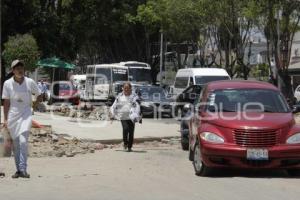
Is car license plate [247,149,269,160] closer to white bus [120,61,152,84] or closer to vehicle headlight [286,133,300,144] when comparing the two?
vehicle headlight [286,133,300,144]

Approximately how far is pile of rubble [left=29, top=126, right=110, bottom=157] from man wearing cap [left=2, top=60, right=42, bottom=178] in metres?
4.26

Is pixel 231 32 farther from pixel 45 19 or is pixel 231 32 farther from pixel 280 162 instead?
pixel 280 162

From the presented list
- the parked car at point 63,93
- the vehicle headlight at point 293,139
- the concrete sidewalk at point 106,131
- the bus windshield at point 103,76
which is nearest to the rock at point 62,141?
the concrete sidewalk at point 106,131

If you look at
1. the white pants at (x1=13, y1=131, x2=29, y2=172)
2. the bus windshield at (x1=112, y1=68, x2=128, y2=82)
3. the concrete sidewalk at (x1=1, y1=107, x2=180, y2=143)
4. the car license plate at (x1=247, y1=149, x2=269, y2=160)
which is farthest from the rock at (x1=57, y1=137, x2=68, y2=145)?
the bus windshield at (x1=112, y1=68, x2=128, y2=82)

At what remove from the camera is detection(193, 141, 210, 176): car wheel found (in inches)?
455

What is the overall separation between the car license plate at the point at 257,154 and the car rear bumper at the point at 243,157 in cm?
5

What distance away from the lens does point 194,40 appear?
51938 millimetres

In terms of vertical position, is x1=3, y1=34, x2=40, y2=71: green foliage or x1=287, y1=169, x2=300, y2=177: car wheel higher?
x1=3, y1=34, x2=40, y2=71: green foliage

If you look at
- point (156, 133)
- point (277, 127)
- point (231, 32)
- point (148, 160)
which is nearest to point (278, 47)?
point (231, 32)

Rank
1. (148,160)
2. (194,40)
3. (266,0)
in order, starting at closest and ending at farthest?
1. (148,160)
2. (266,0)
3. (194,40)

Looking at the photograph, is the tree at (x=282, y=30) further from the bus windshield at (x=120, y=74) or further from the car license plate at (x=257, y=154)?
the car license plate at (x=257, y=154)

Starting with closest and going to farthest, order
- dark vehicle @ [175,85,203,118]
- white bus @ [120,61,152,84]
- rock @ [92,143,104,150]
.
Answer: rock @ [92,143,104,150], dark vehicle @ [175,85,203,118], white bus @ [120,61,152,84]

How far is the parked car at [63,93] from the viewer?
42125 mm

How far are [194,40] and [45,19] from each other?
13.2 m
